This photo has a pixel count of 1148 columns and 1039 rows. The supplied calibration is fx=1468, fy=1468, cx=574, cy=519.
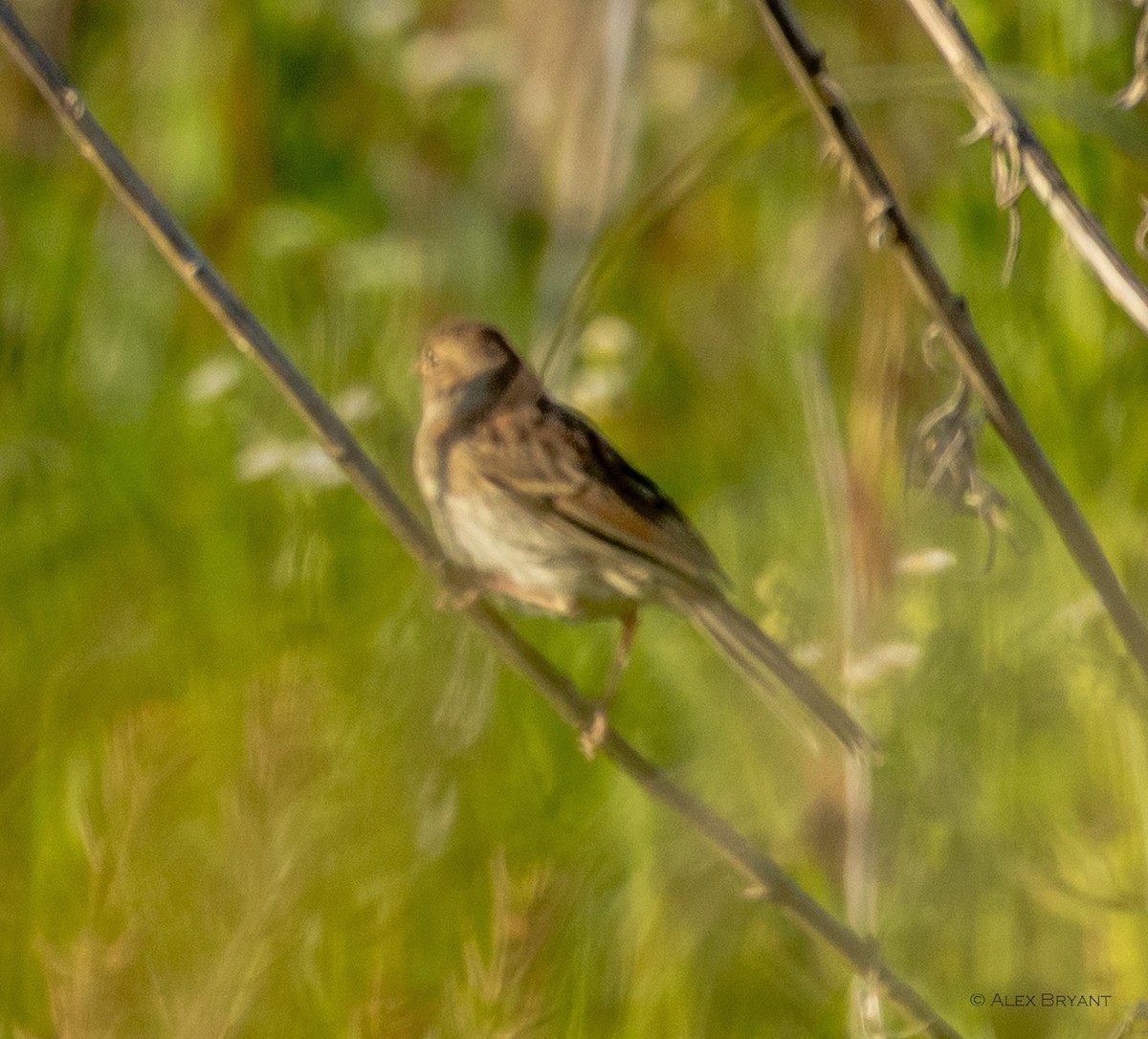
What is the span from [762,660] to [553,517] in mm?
326

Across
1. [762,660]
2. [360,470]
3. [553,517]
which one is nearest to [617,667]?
[553,517]

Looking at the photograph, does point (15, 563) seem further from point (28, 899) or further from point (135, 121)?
point (135, 121)

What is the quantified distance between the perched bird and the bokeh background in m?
0.07

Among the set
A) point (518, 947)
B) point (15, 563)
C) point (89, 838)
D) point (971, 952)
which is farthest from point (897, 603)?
point (15, 563)

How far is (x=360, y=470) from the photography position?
42.8 inches

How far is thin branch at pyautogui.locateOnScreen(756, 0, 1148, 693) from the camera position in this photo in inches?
35.0

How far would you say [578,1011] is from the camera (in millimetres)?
1350

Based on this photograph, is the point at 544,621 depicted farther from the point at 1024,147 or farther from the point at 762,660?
the point at 1024,147

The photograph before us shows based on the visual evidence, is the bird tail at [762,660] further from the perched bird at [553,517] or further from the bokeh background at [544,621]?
the bokeh background at [544,621]

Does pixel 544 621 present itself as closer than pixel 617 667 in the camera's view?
No

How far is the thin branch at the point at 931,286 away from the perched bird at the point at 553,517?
1.51 ft

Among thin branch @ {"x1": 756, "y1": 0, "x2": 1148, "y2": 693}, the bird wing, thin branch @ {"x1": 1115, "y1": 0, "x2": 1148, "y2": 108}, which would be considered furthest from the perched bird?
thin branch @ {"x1": 1115, "y1": 0, "x2": 1148, "y2": 108}

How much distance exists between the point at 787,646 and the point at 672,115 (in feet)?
3.19

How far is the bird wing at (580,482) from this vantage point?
1.48 m
